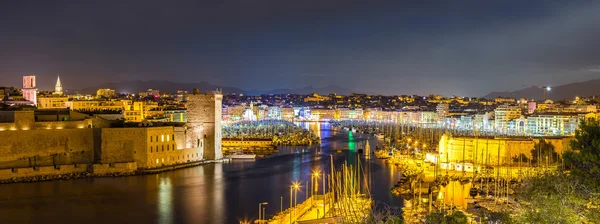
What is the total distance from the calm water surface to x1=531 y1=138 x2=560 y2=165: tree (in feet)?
14.0

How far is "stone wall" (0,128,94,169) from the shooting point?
14766mm

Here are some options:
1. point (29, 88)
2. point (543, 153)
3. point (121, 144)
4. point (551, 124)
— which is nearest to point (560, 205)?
point (543, 153)

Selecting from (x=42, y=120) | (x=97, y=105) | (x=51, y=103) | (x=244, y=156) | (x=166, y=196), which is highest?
(x=51, y=103)

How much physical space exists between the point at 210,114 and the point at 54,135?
5.17m

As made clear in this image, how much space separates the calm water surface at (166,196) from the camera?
36.9 feet

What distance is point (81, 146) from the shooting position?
16047 millimetres

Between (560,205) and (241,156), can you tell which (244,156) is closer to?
(241,156)

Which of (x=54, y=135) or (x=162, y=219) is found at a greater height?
(x=54, y=135)

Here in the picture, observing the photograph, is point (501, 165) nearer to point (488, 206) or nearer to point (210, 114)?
point (488, 206)

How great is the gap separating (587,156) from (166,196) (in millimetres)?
9548

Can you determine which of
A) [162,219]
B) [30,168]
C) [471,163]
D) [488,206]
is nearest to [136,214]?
[162,219]

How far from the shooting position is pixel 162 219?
11156 millimetres

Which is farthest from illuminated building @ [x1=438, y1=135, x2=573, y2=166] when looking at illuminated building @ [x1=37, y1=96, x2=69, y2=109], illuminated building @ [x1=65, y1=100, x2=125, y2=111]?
illuminated building @ [x1=37, y1=96, x2=69, y2=109]

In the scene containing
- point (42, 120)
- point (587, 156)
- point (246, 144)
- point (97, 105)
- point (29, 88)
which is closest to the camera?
point (587, 156)
